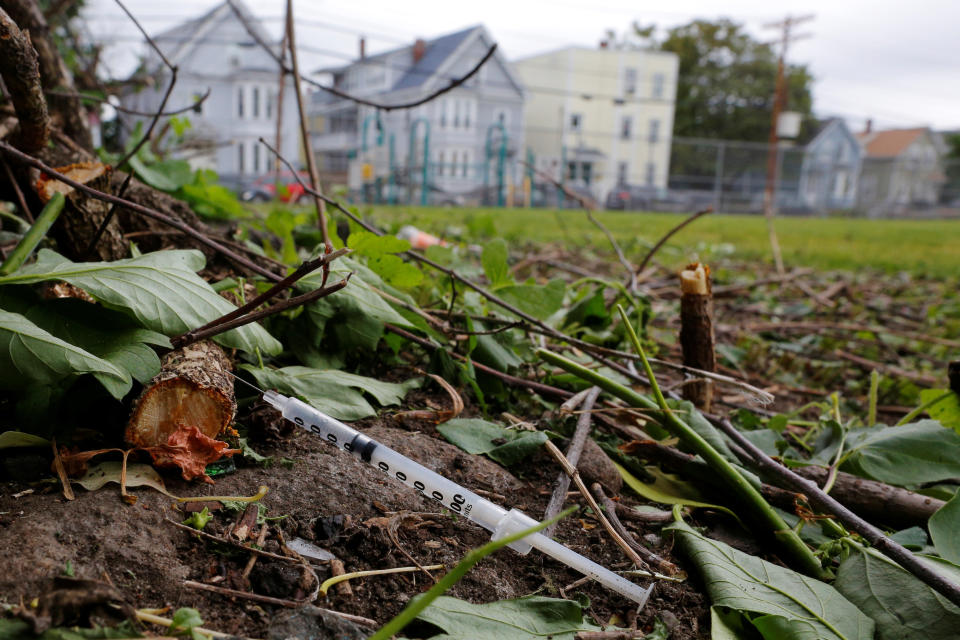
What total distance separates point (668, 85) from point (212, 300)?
38441 mm

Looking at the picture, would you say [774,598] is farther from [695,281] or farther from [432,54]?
[432,54]

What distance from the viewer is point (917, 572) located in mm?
833

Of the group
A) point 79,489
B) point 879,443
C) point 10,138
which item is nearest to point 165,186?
point 10,138

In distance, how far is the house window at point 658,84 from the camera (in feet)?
117

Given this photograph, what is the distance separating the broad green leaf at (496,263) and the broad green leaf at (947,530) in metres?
0.87

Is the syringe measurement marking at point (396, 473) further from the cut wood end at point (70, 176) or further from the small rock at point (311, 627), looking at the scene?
the cut wood end at point (70, 176)

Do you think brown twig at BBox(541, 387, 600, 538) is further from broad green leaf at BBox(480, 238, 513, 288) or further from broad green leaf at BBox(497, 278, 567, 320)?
broad green leaf at BBox(480, 238, 513, 288)

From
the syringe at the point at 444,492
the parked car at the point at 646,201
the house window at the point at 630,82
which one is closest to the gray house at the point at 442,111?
the parked car at the point at 646,201

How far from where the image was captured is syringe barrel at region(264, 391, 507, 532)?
35.2 inches

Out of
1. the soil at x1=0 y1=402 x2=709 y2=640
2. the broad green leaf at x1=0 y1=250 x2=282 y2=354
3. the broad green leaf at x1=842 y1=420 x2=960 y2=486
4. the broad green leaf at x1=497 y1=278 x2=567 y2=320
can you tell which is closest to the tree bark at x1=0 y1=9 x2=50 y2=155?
the broad green leaf at x1=0 y1=250 x2=282 y2=354

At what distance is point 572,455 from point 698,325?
471mm

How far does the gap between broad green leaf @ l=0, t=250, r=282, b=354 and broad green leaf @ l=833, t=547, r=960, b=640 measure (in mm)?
855

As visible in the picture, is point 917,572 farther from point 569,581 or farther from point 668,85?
point 668,85

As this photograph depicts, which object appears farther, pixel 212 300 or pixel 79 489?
pixel 212 300
